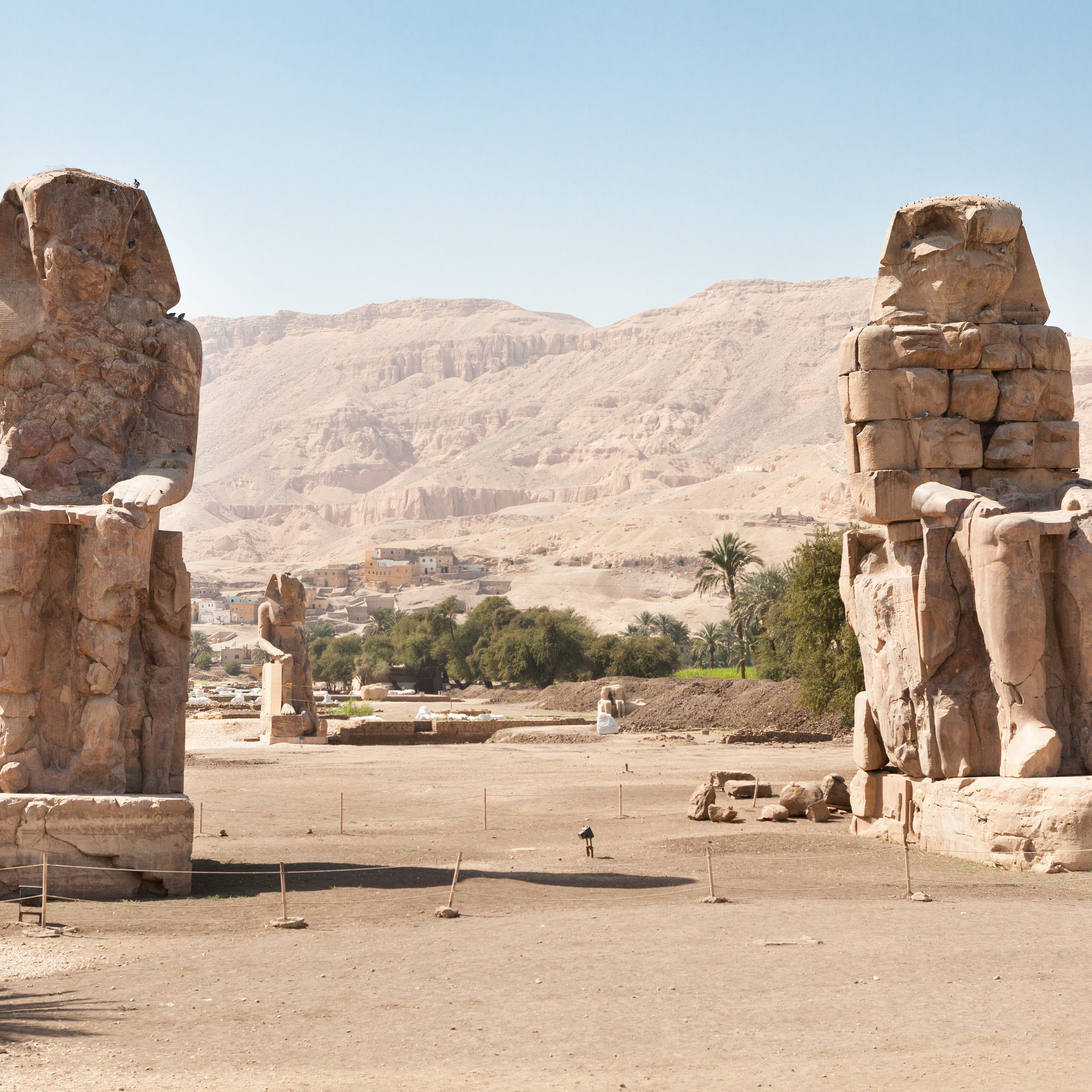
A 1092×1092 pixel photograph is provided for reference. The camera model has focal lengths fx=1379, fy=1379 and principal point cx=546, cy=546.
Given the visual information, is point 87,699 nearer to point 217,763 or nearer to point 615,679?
point 217,763

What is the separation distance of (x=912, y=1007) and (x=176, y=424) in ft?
22.0

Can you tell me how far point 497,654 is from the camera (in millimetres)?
54750

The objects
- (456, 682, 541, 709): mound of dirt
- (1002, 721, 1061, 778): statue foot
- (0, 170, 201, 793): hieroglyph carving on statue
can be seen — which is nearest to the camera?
(0, 170, 201, 793): hieroglyph carving on statue

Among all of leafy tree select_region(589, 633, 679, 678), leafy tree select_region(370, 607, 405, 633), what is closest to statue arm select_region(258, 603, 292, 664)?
leafy tree select_region(589, 633, 679, 678)

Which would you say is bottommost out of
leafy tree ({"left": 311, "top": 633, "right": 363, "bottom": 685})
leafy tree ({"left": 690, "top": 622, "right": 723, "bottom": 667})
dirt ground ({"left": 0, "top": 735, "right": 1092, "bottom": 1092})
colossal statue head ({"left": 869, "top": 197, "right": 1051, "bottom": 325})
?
dirt ground ({"left": 0, "top": 735, "right": 1092, "bottom": 1092})

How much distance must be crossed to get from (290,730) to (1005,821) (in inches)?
838

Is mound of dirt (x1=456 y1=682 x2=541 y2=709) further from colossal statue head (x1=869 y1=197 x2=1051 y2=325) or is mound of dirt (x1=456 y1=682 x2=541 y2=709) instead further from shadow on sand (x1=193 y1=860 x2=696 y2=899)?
shadow on sand (x1=193 y1=860 x2=696 y2=899)

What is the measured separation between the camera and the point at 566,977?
686cm

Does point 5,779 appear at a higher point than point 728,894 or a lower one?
higher

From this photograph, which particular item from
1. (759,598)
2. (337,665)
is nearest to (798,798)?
(759,598)

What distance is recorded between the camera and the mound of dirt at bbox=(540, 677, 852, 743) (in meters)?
31.7

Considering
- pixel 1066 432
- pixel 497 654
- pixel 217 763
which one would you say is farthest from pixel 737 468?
pixel 1066 432

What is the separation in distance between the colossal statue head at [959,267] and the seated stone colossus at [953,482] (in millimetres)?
14

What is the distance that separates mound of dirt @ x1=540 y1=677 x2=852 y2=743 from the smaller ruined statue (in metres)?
9.43
